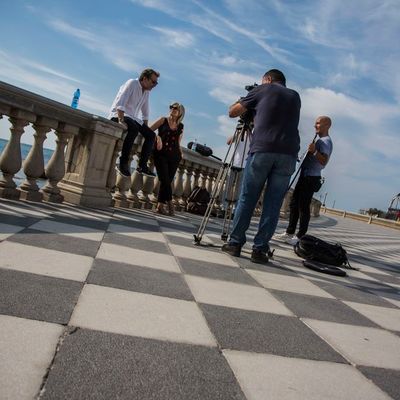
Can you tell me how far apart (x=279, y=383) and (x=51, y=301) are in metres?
1.05

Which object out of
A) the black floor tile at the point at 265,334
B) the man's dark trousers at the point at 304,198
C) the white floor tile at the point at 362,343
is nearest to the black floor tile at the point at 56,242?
the black floor tile at the point at 265,334

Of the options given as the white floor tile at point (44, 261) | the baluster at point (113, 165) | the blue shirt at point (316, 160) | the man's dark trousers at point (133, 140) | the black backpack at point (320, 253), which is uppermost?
the blue shirt at point (316, 160)

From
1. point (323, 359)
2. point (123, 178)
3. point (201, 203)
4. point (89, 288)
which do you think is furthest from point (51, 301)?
point (201, 203)

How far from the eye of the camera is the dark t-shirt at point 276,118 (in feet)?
13.5

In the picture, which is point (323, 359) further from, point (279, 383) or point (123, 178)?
point (123, 178)

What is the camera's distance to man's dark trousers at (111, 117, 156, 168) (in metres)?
6.41

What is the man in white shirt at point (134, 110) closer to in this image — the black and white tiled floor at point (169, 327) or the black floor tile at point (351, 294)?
the black and white tiled floor at point (169, 327)

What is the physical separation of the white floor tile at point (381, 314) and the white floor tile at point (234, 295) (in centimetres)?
69

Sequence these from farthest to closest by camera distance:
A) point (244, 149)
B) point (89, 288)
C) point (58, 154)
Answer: point (58, 154), point (244, 149), point (89, 288)

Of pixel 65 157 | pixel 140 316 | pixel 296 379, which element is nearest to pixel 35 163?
pixel 65 157

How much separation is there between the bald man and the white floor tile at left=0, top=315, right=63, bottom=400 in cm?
489

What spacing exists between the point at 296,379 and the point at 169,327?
1.93ft

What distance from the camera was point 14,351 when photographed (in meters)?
1.42

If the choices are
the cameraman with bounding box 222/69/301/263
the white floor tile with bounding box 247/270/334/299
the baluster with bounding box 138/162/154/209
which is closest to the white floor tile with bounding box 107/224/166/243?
the cameraman with bounding box 222/69/301/263
